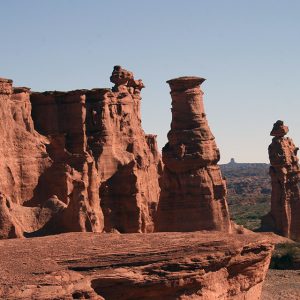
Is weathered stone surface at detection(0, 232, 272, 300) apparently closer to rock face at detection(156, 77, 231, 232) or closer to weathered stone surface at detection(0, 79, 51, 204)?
weathered stone surface at detection(0, 79, 51, 204)

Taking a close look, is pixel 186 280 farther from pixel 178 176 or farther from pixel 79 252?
pixel 178 176

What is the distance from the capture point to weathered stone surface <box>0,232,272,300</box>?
1673 cm

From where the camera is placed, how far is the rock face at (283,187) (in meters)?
55.2

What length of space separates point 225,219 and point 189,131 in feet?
13.6

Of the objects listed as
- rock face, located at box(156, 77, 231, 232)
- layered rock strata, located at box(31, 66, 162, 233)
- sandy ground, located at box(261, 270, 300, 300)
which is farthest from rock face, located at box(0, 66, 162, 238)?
sandy ground, located at box(261, 270, 300, 300)

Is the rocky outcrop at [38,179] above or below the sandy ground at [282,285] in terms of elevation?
above

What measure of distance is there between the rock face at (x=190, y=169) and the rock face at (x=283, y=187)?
16.6 m

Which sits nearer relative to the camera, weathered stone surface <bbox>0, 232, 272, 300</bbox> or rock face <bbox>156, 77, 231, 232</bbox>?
weathered stone surface <bbox>0, 232, 272, 300</bbox>

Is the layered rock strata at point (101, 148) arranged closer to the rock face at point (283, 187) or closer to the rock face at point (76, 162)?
the rock face at point (76, 162)

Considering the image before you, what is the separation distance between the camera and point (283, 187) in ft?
181

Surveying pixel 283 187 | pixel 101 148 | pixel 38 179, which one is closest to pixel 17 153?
pixel 38 179

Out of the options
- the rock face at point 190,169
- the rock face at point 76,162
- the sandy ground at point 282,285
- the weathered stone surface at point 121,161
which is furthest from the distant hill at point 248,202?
the rock face at point 190,169

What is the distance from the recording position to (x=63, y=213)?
29312 mm

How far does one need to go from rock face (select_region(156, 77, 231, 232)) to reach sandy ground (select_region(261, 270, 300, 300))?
427 centimetres
